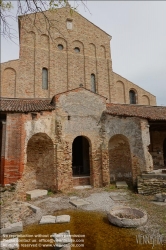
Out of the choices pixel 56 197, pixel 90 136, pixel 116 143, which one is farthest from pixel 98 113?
pixel 56 197

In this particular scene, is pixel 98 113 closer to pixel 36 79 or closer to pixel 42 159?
pixel 42 159

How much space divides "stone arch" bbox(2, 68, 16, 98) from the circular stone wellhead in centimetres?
1204

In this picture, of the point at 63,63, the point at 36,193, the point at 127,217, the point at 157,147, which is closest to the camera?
the point at 127,217

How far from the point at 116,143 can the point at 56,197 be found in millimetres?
5390

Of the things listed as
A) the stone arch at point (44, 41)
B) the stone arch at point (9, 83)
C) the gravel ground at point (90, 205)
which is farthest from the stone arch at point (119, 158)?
the stone arch at point (44, 41)

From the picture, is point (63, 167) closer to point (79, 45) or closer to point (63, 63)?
point (63, 63)

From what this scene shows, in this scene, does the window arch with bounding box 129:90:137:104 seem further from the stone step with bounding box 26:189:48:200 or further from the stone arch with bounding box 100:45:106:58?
the stone step with bounding box 26:189:48:200

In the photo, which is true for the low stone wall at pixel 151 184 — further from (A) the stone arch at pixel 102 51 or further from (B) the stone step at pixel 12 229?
(A) the stone arch at pixel 102 51

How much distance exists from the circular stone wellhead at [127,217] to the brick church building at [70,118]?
423 centimetres

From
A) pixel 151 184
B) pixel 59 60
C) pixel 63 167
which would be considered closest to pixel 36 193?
pixel 63 167

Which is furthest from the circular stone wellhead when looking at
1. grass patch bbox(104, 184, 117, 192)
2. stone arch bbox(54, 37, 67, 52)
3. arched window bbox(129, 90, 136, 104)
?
stone arch bbox(54, 37, 67, 52)

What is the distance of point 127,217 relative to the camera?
6.52 meters

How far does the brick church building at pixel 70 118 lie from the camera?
375 inches

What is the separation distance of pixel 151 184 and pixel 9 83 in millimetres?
12843
